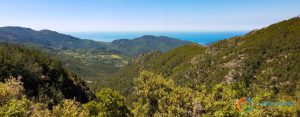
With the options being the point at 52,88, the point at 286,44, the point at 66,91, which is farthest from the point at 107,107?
the point at 286,44

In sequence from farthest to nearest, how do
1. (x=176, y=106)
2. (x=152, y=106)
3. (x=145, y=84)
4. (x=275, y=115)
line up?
(x=145, y=84)
(x=152, y=106)
(x=176, y=106)
(x=275, y=115)

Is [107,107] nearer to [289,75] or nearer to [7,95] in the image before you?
[7,95]

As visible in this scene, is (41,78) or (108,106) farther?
(41,78)

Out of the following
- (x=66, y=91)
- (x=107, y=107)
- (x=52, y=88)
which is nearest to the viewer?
(x=107, y=107)

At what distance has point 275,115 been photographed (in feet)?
94.3

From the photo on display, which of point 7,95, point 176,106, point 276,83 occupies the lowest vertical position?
point 276,83

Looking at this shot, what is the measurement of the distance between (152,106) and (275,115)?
28048 mm

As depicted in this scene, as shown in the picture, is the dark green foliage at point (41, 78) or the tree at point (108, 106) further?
the dark green foliage at point (41, 78)

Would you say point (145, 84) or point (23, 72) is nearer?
point (145, 84)

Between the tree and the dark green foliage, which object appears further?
the dark green foliage

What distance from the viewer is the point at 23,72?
12275cm

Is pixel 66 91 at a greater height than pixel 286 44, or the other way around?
pixel 286 44

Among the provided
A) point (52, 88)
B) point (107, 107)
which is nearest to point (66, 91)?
point (52, 88)

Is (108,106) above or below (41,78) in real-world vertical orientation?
above
